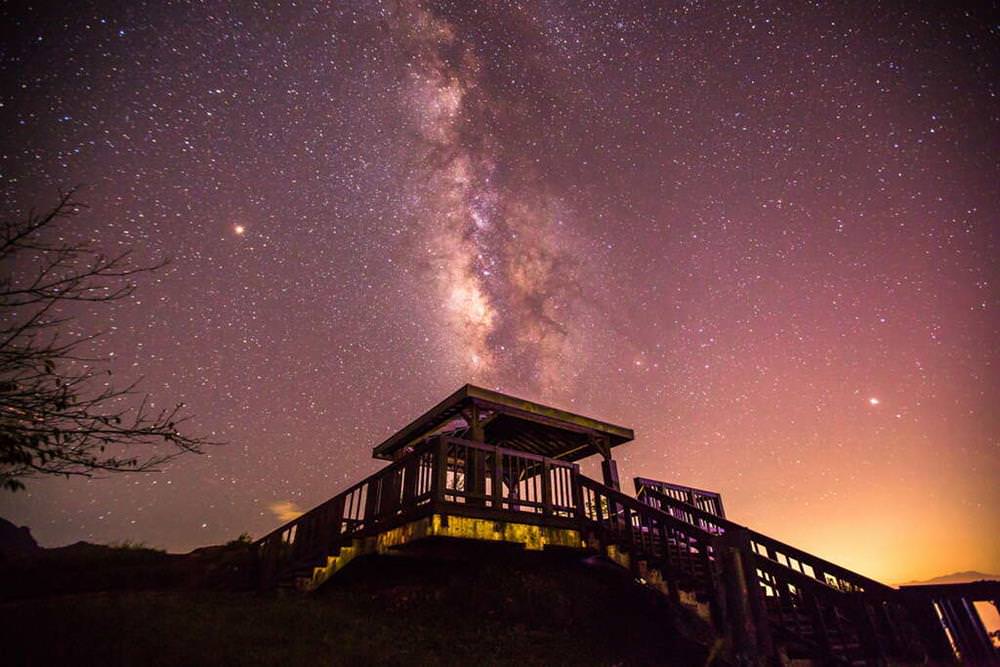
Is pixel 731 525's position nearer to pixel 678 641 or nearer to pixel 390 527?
pixel 678 641

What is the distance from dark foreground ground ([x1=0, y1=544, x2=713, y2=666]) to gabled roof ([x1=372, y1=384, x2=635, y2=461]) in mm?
3270

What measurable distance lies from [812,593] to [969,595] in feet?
8.48

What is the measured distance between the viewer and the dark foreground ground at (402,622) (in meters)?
6.12

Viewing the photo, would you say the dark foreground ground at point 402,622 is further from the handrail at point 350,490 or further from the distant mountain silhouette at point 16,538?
the distant mountain silhouette at point 16,538

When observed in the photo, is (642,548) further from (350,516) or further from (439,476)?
(350,516)

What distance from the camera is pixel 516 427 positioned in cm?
1387

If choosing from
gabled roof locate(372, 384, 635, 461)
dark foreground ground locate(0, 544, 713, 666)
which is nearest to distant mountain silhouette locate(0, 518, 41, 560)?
dark foreground ground locate(0, 544, 713, 666)

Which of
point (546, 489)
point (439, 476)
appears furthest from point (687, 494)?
point (439, 476)

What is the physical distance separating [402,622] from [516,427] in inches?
241

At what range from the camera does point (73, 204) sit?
402cm

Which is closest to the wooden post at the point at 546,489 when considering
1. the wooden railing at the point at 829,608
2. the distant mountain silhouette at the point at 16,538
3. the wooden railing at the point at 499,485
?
the wooden railing at the point at 499,485

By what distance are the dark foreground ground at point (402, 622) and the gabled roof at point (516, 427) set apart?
3.27 m

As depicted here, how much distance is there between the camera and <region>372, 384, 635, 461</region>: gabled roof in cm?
1129

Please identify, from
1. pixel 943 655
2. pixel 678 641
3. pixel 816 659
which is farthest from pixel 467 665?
pixel 943 655
